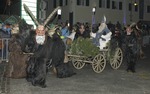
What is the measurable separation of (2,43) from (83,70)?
3.86 m

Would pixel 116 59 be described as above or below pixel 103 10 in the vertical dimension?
below

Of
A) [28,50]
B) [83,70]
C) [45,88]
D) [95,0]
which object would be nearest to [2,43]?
[83,70]

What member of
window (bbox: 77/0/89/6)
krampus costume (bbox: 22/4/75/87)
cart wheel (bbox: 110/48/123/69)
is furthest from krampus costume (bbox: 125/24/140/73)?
window (bbox: 77/0/89/6)

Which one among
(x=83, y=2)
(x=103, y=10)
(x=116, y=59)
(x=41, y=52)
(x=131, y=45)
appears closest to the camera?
(x=41, y=52)

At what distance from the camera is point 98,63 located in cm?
1355

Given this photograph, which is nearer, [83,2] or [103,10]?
[83,2]

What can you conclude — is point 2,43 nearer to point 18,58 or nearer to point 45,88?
point 18,58

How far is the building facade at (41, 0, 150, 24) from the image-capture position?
164 ft

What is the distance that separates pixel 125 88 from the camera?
1071 centimetres

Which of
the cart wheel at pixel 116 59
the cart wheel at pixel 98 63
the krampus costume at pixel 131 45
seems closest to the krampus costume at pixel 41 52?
the cart wheel at pixel 98 63

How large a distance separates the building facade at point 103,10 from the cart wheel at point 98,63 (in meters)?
35.0

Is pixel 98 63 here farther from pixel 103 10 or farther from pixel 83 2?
pixel 103 10

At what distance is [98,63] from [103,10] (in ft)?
131

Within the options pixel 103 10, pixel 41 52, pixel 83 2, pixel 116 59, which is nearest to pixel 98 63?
pixel 116 59
